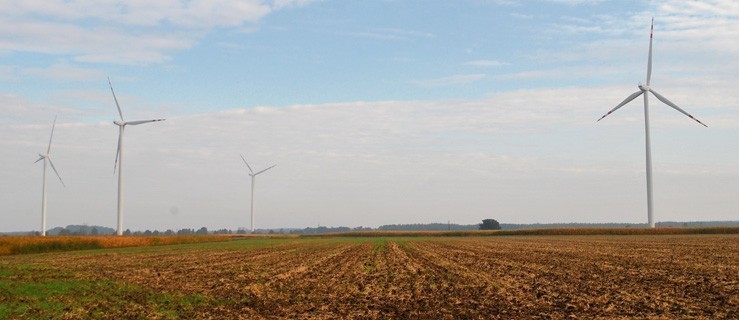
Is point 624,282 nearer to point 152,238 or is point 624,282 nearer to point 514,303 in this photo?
point 514,303

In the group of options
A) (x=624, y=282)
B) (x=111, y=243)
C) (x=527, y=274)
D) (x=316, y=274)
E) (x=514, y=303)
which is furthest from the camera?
(x=111, y=243)

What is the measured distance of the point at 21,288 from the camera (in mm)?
27547

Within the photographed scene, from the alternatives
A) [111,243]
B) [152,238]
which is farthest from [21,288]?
[152,238]

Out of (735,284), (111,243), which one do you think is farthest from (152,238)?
(735,284)

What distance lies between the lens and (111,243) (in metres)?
87.3

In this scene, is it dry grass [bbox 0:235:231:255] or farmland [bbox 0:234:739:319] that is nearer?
farmland [bbox 0:234:739:319]

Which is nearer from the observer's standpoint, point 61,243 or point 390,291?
point 390,291

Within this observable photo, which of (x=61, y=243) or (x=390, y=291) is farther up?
(x=61, y=243)

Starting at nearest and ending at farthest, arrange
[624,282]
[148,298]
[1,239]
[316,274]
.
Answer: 1. [148,298]
2. [624,282]
3. [316,274]
4. [1,239]

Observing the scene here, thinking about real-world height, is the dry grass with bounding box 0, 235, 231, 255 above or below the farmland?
above

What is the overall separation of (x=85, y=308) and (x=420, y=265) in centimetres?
1930

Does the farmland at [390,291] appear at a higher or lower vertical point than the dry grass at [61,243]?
lower

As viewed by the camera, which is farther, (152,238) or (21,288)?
(152,238)

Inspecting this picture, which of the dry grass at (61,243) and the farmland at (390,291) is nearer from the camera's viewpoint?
the farmland at (390,291)
